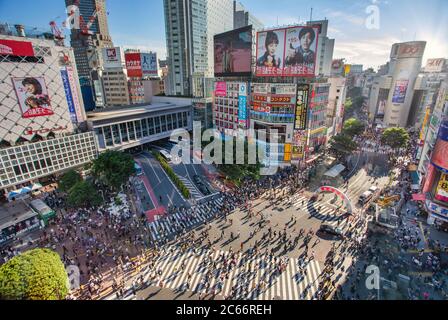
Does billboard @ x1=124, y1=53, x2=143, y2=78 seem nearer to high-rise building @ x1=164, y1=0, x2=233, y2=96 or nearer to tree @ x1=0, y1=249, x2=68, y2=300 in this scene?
high-rise building @ x1=164, y1=0, x2=233, y2=96

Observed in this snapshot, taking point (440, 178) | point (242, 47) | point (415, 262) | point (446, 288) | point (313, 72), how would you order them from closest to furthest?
point (446, 288) < point (415, 262) < point (440, 178) < point (313, 72) < point (242, 47)

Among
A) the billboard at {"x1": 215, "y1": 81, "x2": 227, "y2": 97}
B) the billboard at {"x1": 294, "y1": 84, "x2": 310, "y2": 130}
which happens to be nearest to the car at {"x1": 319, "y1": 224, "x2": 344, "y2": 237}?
the billboard at {"x1": 294, "y1": 84, "x2": 310, "y2": 130}

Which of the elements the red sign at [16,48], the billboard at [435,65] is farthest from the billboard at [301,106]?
the billboard at [435,65]

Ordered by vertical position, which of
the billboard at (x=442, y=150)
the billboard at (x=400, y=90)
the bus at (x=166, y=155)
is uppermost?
the billboard at (x=400, y=90)

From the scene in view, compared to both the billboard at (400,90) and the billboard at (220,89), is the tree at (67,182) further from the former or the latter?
the billboard at (400,90)

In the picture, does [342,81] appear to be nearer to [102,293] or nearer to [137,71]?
[137,71]

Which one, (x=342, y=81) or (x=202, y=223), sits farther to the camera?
(x=342, y=81)

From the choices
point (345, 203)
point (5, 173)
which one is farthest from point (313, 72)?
point (5, 173)
